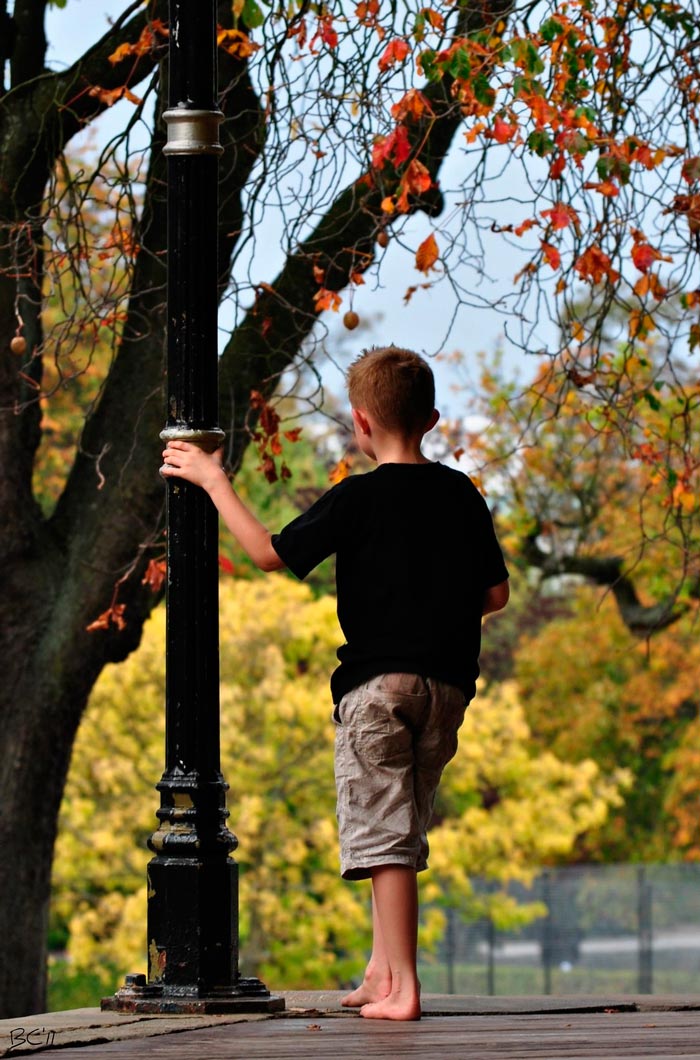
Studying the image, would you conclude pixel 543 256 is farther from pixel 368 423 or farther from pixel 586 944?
pixel 586 944

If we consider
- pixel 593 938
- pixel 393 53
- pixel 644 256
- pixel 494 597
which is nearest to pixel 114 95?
pixel 393 53

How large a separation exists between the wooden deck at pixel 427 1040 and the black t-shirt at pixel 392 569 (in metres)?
0.78

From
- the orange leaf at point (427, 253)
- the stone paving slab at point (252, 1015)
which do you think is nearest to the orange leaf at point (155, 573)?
the orange leaf at point (427, 253)

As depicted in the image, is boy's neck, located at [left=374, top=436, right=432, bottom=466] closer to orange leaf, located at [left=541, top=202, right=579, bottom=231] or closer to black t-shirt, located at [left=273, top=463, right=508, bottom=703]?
black t-shirt, located at [left=273, top=463, right=508, bottom=703]

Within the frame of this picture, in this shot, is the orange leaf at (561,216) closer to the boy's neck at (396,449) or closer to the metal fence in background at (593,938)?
the boy's neck at (396,449)

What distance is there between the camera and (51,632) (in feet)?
24.6

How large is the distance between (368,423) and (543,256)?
9.66 ft

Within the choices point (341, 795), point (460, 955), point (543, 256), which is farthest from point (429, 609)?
point (460, 955)

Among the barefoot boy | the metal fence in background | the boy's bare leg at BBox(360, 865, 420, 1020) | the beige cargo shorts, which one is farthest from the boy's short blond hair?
the metal fence in background

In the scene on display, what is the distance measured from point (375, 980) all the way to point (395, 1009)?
22 cm

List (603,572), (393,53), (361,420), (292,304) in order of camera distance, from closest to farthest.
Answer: (361,420), (393,53), (292,304), (603,572)

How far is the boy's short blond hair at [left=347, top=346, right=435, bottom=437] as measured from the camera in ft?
13.4

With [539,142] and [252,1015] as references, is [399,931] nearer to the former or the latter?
[252,1015]

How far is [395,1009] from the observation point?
13.0 feet
